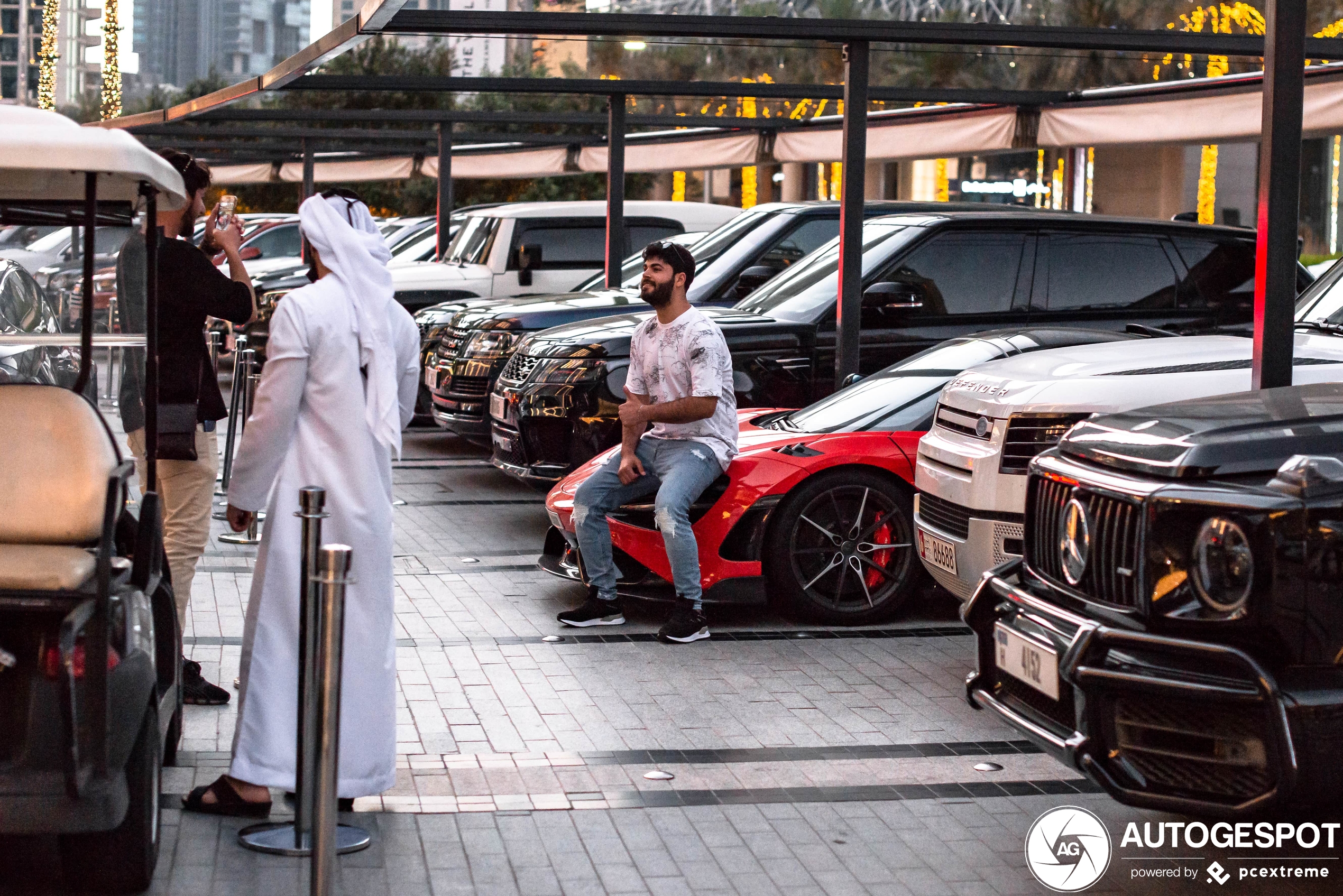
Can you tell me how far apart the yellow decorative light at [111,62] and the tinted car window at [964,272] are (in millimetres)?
18029

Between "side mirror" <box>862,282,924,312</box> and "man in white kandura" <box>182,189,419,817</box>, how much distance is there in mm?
5566

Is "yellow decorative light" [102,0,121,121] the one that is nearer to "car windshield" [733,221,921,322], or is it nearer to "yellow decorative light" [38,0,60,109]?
"yellow decorative light" [38,0,60,109]

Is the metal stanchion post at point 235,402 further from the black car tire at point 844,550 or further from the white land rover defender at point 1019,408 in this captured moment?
the white land rover defender at point 1019,408

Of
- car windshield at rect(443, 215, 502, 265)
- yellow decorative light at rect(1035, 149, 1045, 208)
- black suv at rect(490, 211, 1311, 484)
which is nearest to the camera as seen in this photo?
black suv at rect(490, 211, 1311, 484)

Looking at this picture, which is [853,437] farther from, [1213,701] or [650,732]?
[1213,701]

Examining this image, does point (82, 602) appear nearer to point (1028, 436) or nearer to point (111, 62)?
point (1028, 436)

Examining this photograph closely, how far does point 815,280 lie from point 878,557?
3.36m

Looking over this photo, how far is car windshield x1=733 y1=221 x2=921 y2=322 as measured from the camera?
10.9m

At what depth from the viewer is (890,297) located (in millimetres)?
10422

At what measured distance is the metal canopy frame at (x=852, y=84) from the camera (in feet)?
21.6

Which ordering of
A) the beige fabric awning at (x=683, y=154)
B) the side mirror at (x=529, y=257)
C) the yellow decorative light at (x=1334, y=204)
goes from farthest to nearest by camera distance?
the yellow decorative light at (x=1334, y=204) < the beige fabric awning at (x=683, y=154) < the side mirror at (x=529, y=257)

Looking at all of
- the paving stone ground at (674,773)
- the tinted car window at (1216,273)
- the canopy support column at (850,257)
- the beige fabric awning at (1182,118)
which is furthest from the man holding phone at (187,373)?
the beige fabric awning at (1182,118)

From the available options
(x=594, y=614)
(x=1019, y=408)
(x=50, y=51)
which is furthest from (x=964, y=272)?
(x=50, y=51)

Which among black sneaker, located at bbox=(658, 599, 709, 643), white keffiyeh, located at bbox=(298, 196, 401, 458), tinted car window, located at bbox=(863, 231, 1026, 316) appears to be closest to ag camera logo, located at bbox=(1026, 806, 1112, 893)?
white keffiyeh, located at bbox=(298, 196, 401, 458)
